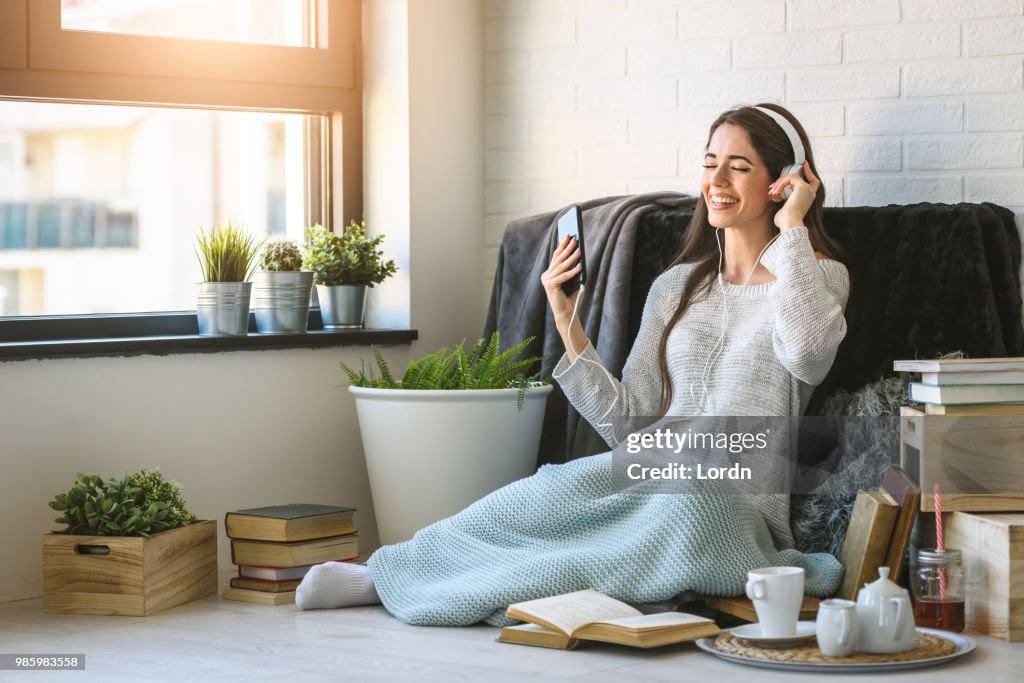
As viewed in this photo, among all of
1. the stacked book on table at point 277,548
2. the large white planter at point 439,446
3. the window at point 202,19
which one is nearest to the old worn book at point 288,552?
the stacked book on table at point 277,548

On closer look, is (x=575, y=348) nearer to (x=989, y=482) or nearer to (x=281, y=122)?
(x=989, y=482)

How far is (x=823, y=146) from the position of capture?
11.1 feet

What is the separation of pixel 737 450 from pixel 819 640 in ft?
2.12

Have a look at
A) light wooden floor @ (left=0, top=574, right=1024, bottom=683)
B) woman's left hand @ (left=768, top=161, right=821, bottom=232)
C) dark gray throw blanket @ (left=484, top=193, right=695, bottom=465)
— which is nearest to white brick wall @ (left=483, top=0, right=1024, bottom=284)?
dark gray throw blanket @ (left=484, top=193, right=695, bottom=465)

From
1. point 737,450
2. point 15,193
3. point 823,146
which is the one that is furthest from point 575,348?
point 15,193

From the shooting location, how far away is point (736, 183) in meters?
3.02

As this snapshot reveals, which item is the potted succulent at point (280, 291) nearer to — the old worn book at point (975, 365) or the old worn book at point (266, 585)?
the old worn book at point (266, 585)

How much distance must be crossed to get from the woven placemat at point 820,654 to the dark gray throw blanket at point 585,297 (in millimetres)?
970

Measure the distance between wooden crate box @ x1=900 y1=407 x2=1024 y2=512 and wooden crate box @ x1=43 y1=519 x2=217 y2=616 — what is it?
57.8 inches

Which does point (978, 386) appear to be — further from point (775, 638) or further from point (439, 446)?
point (439, 446)

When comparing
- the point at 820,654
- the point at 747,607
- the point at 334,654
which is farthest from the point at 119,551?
the point at 820,654

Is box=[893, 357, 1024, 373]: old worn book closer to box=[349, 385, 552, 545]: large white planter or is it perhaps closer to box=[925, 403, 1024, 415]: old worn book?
box=[925, 403, 1024, 415]: old worn book

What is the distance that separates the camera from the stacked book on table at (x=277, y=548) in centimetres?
299

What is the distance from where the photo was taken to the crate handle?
2.91 meters
